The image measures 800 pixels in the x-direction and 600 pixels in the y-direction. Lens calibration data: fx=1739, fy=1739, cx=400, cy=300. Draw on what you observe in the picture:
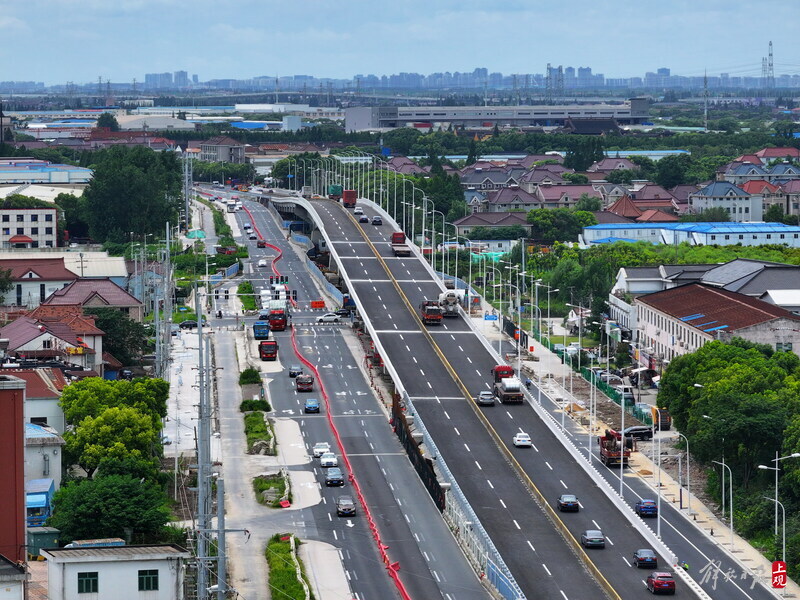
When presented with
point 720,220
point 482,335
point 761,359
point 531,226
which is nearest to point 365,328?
point 482,335

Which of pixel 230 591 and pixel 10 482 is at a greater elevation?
pixel 10 482

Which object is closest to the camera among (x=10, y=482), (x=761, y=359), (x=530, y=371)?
(x=10, y=482)

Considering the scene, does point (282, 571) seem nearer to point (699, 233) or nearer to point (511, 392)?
point (511, 392)

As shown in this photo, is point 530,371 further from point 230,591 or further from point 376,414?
point 230,591

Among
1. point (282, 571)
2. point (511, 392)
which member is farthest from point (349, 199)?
point (282, 571)

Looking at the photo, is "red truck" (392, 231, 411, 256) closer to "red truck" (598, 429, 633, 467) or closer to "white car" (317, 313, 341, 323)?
"white car" (317, 313, 341, 323)
